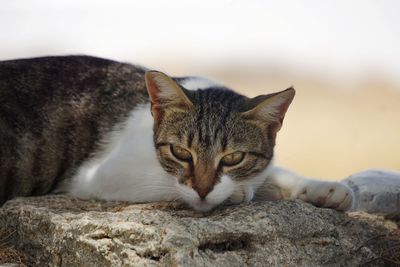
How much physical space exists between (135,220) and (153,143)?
1024mm

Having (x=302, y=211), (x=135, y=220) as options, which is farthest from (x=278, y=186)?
(x=135, y=220)

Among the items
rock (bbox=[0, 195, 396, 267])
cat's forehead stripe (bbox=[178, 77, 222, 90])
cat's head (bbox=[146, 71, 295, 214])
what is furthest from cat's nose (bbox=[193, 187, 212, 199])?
cat's forehead stripe (bbox=[178, 77, 222, 90])

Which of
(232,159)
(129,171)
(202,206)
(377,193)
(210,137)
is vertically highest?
(210,137)

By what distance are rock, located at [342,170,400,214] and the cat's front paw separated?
876 millimetres

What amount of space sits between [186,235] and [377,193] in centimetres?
238

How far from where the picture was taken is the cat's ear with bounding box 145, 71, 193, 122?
12.8 ft

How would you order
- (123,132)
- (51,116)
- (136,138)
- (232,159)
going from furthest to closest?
(51,116) < (123,132) < (136,138) < (232,159)

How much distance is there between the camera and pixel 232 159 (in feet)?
12.5

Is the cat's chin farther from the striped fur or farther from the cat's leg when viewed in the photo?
the cat's leg

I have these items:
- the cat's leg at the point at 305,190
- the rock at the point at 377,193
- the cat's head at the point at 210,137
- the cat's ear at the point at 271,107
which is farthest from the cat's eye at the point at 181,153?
the rock at the point at 377,193

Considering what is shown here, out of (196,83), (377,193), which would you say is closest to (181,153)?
(196,83)

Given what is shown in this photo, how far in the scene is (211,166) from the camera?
12.1 ft

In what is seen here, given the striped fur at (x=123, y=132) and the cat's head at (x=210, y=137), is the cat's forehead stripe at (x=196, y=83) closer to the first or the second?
the striped fur at (x=123, y=132)

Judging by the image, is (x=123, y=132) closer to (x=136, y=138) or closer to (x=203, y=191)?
(x=136, y=138)
